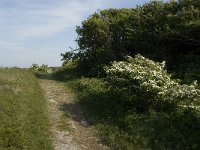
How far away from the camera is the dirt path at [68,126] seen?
46.7ft

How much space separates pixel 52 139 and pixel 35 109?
11.8ft

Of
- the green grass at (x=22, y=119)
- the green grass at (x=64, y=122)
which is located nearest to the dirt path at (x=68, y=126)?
the green grass at (x=64, y=122)

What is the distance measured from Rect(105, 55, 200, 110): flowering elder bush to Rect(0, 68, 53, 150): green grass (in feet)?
12.3

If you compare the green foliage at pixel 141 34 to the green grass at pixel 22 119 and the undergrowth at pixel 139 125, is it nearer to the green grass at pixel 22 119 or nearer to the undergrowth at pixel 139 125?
the undergrowth at pixel 139 125

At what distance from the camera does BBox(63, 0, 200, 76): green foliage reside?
75.6 ft

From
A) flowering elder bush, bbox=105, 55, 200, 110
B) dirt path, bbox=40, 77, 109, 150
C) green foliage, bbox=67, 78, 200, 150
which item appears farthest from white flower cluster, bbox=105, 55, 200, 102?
dirt path, bbox=40, 77, 109, 150

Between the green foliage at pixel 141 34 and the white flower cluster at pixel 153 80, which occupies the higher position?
the green foliage at pixel 141 34

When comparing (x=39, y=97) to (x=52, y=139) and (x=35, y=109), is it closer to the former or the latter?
(x=35, y=109)

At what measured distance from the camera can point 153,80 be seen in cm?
1644

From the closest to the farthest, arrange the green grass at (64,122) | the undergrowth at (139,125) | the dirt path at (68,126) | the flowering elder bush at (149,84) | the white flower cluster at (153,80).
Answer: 1. the undergrowth at (139,125)
2. the dirt path at (68,126)
3. the white flower cluster at (153,80)
4. the flowering elder bush at (149,84)
5. the green grass at (64,122)

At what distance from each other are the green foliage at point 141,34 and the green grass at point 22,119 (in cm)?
740

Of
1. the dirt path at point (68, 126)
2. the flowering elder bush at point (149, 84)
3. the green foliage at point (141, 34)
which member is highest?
the green foliage at point (141, 34)

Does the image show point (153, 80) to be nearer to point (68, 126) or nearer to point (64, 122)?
point (68, 126)

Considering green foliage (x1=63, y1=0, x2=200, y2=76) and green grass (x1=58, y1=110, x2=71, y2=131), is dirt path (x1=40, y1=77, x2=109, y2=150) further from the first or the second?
green foliage (x1=63, y1=0, x2=200, y2=76)
